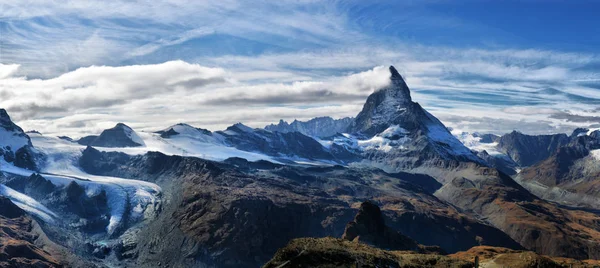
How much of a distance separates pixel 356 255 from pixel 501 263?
35.7 meters

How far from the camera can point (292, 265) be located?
102 metres

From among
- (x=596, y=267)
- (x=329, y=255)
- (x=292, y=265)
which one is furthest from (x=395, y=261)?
(x=596, y=267)

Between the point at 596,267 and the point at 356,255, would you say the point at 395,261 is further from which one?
the point at 596,267

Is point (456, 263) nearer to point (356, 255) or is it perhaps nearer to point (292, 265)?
point (356, 255)

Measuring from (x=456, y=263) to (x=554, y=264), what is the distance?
67.2 ft

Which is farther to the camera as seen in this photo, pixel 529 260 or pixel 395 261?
pixel 529 260

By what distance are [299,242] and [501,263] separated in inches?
1792

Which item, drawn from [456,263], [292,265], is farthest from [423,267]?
[292,265]

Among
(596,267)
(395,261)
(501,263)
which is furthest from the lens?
(596,267)

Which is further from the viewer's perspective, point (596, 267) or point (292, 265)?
point (596, 267)

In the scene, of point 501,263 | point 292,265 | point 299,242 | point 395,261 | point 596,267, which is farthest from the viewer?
point 596,267

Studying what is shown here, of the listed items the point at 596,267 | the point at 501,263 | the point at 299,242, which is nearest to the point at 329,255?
the point at 299,242

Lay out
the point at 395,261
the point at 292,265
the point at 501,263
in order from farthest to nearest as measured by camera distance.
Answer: the point at 501,263, the point at 395,261, the point at 292,265

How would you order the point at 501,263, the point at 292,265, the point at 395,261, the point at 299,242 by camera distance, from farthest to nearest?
the point at 501,263, the point at 395,261, the point at 299,242, the point at 292,265
